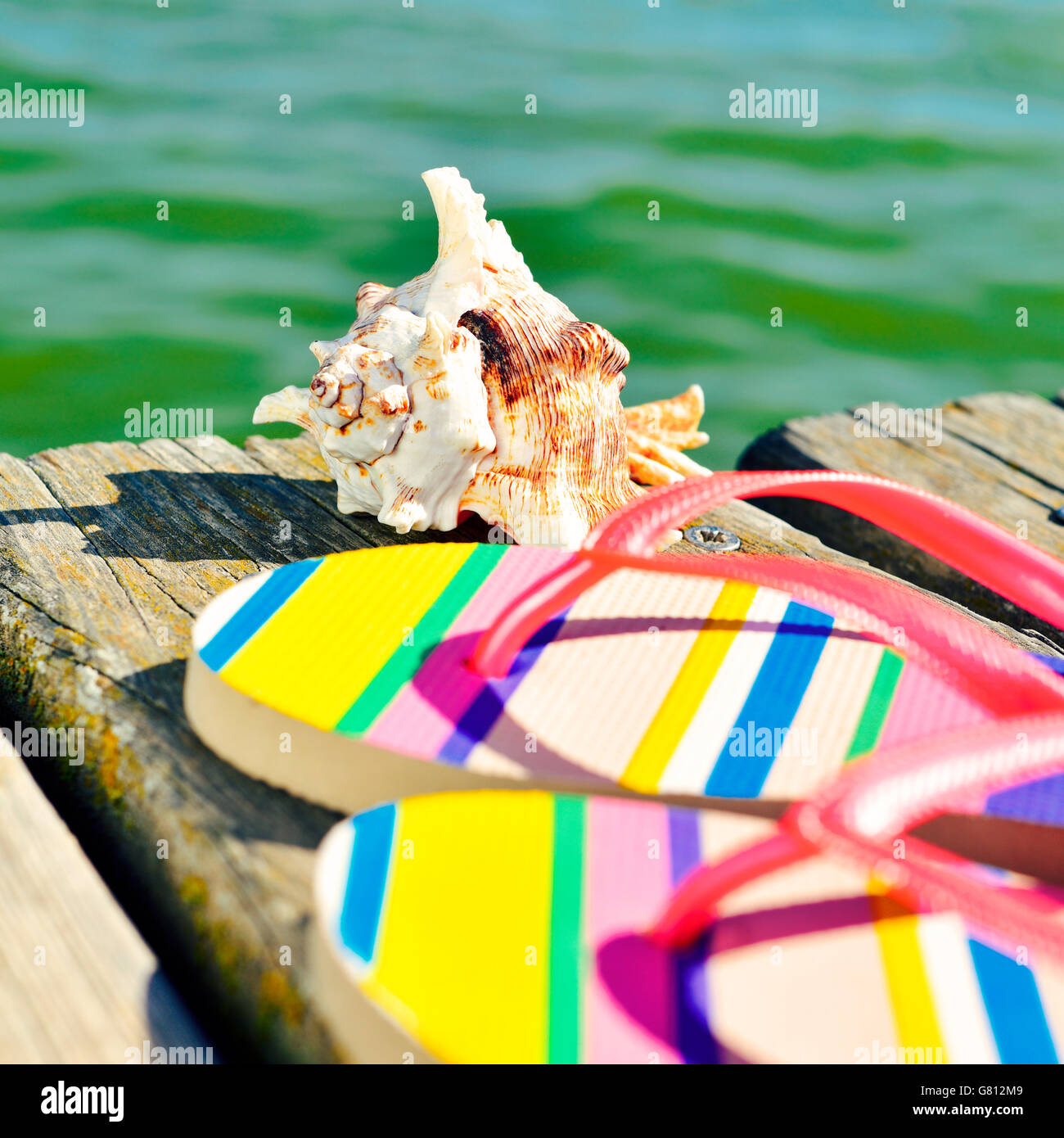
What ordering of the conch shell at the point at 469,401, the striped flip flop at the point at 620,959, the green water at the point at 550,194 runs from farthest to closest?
the green water at the point at 550,194 < the conch shell at the point at 469,401 < the striped flip flop at the point at 620,959

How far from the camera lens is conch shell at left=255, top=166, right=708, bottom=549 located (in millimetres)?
1434

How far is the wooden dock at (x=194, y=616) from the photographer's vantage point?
2.94 ft

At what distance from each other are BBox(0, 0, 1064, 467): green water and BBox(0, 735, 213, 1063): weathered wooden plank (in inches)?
76.3

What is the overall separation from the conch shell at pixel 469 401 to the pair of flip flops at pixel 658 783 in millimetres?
179

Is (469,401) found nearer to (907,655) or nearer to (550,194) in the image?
(907,655)

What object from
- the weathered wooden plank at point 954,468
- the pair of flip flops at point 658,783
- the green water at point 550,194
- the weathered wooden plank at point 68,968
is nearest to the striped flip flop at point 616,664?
the pair of flip flops at point 658,783

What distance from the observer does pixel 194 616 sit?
1.27m

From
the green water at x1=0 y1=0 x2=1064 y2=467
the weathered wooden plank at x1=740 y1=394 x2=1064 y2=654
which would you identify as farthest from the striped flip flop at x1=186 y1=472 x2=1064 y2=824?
the green water at x1=0 y1=0 x2=1064 y2=467

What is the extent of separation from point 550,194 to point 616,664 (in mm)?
2890

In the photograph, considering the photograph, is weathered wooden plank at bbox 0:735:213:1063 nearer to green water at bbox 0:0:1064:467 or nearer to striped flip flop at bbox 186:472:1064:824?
striped flip flop at bbox 186:472:1064:824

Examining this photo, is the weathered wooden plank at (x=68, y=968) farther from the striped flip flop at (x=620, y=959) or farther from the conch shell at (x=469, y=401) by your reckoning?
the conch shell at (x=469, y=401)

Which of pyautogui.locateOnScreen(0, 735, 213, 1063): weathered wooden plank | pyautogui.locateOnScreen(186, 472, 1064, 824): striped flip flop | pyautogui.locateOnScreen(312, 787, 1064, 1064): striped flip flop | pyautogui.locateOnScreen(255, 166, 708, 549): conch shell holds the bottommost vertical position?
pyautogui.locateOnScreen(0, 735, 213, 1063): weathered wooden plank
